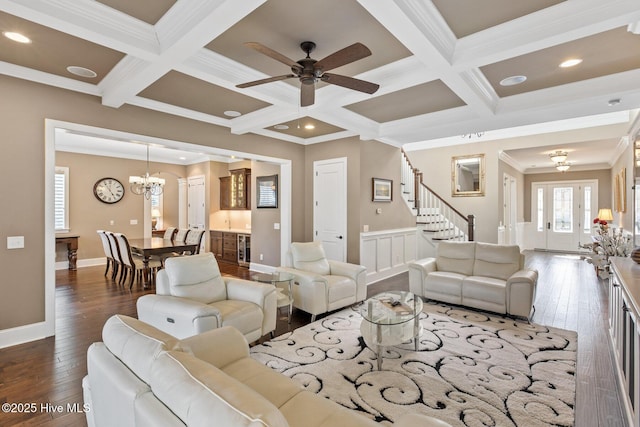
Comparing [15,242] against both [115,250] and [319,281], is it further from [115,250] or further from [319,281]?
[319,281]

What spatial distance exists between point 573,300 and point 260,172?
20.8 feet

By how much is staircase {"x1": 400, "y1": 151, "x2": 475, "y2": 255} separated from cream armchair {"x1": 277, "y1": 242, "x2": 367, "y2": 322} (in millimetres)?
3360

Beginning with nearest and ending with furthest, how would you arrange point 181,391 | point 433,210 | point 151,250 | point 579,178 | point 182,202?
1. point 181,391
2. point 151,250
3. point 433,210
4. point 182,202
5. point 579,178

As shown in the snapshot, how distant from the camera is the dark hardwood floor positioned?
2219 millimetres

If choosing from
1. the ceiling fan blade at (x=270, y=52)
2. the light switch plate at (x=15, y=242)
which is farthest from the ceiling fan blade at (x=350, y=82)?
the light switch plate at (x=15, y=242)

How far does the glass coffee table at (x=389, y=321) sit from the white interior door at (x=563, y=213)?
386 inches

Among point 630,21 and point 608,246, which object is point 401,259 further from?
point 630,21

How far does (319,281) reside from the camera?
386 cm

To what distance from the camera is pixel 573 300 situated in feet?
15.6

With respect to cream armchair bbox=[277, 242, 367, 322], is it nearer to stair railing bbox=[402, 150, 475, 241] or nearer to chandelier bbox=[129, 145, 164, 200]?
stair railing bbox=[402, 150, 475, 241]

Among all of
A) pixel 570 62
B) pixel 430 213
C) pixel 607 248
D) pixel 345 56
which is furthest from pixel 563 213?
pixel 345 56

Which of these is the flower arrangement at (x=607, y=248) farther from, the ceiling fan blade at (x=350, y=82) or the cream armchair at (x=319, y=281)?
the ceiling fan blade at (x=350, y=82)

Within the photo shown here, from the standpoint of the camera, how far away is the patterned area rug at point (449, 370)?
2.19 metres

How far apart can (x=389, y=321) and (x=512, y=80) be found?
312cm
